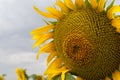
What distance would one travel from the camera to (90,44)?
116 inches

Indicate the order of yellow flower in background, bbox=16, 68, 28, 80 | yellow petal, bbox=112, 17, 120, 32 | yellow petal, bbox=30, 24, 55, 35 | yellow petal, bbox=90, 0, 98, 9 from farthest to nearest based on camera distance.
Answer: yellow flower in background, bbox=16, 68, 28, 80, yellow petal, bbox=30, 24, 55, 35, yellow petal, bbox=90, 0, 98, 9, yellow petal, bbox=112, 17, 120, 32

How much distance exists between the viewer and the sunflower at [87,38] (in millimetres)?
2961

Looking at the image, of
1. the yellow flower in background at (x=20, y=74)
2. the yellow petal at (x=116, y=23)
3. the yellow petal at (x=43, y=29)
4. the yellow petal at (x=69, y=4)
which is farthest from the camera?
the yellow flower in background at (x=20, y=74)

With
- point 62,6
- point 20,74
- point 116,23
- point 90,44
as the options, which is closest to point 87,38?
point 90,44

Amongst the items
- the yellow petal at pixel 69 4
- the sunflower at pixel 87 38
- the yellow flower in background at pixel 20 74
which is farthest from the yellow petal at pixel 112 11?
the yellow flower in background at pixel 20 74

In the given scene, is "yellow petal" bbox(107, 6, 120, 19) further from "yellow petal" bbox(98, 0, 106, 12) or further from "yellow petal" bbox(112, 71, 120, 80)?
"yellow petal" bbox(112, 71, 120, 80)

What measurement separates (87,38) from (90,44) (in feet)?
0.17

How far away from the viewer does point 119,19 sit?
9.57ft

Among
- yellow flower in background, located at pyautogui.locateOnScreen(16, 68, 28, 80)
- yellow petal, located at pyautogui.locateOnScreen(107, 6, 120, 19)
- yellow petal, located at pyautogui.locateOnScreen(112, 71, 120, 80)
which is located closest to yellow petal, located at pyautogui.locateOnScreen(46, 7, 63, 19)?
yellow petal, located at pyautogui.locateOnScreen(107, 6, 120, 19)

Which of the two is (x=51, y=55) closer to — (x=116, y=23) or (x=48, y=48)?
(x=48, y=48)

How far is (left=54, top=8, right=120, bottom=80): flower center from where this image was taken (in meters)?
2.96

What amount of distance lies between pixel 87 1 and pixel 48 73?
29.4 inches

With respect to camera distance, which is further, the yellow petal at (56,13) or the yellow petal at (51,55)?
the yellow petal at (51,55)

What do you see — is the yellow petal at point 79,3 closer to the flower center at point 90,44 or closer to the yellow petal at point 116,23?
the flower center at point 90,44
